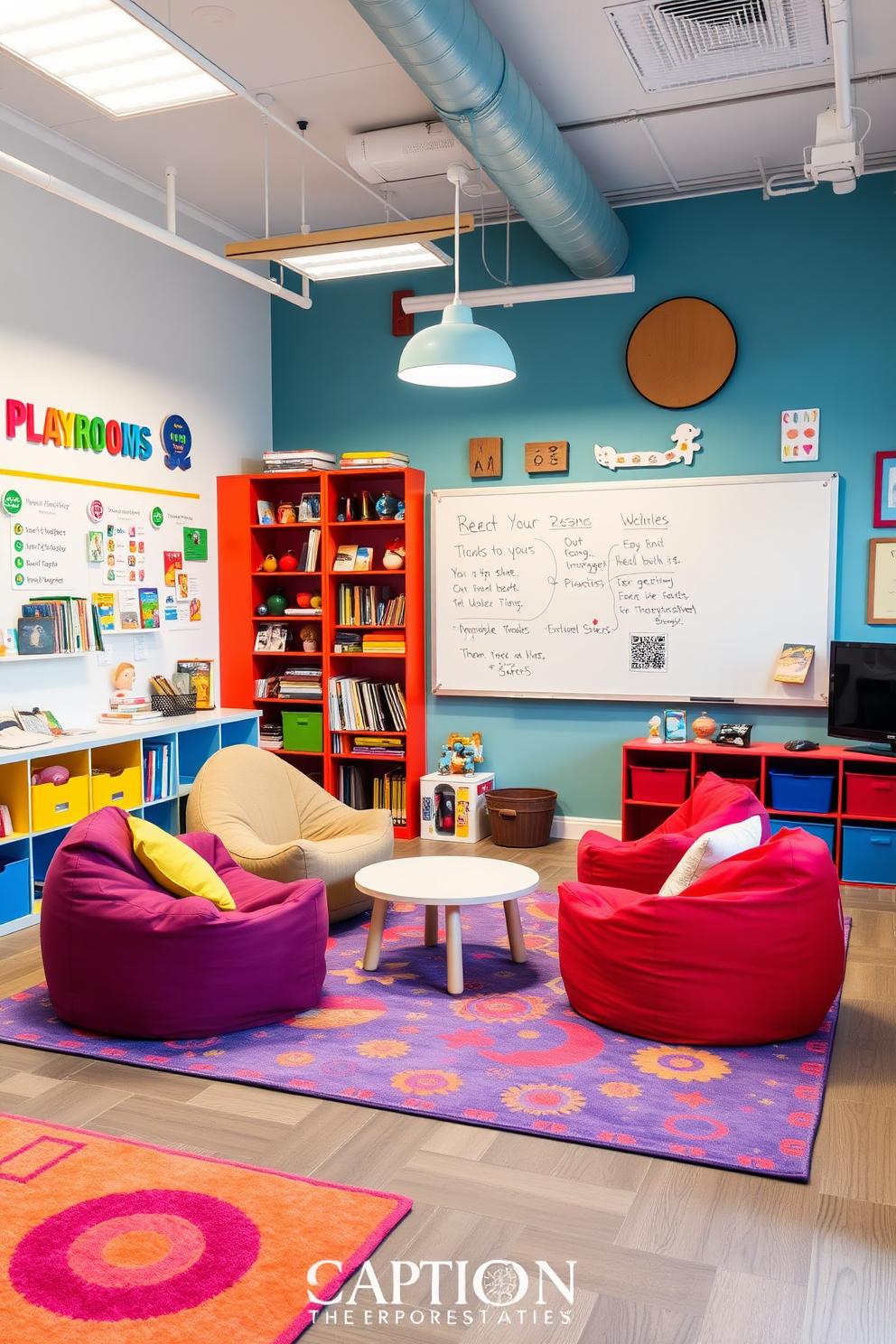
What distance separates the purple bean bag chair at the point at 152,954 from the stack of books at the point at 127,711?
2012 millimetres

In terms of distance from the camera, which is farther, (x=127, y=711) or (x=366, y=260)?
(x=127, y=711)

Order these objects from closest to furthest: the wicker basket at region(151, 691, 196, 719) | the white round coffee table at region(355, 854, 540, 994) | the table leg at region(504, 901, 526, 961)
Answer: the white round coffee table at region(355, 854, 540, 994)
the table leg at region(504, 901, 526, 961)
the wicker basket at region(151, 691, 196, 719)

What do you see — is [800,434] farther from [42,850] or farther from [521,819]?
[42,850]

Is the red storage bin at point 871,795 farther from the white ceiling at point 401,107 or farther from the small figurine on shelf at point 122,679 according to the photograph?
the small figurine on shelf at point 122,679

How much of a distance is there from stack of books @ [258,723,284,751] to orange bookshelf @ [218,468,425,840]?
77 millimetres

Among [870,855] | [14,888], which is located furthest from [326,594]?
[870,855]

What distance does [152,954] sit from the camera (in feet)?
11.2

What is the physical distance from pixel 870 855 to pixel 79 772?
3783 millimetres

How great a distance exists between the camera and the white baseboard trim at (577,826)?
6.30 m

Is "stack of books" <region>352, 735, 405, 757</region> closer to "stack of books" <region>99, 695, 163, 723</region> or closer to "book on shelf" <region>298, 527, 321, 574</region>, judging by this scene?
"book on shelf" <region>298, 527, 321, 574</region>

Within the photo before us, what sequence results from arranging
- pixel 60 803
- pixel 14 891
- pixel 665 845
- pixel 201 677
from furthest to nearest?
pixel 201 677 → pixel 60 803 → pixel 14 891 → pixel 665 845

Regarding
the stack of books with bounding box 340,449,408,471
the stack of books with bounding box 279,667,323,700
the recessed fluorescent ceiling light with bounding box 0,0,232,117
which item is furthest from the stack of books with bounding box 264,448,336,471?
the recessed fluorescent ceiling light with bounding box 0,0,232,117

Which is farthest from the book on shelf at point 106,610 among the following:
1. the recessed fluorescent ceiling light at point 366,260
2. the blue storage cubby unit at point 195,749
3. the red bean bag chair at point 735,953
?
the red bean bag chair at point 735,953

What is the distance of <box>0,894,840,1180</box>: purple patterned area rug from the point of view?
287 centimetres
